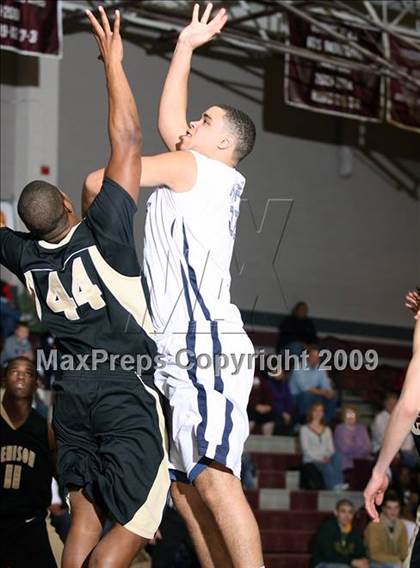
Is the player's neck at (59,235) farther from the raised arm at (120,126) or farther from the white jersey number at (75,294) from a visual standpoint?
the raised arm at (120,126)

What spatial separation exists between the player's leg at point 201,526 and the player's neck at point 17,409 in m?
2.31

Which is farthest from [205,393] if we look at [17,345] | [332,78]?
[332,78]

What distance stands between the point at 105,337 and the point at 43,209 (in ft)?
2.09

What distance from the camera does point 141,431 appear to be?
509cm

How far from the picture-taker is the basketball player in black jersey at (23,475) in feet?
23.8

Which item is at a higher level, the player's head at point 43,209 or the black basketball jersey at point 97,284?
the player's head at point 43,209

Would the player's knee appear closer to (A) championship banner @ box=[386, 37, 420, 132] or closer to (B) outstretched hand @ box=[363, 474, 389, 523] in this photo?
(B) outstretched hand @ box=[363, 474, 389, 523]

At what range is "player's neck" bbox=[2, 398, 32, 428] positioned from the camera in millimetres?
7449

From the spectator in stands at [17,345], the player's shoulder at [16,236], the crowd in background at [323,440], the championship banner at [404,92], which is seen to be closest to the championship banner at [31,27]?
the crowd in background at [323,440]

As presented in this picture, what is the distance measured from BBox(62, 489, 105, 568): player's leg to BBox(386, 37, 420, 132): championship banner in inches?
525

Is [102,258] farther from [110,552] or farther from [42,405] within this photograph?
[42,405]

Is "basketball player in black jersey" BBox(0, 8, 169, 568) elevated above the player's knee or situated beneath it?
elevated above

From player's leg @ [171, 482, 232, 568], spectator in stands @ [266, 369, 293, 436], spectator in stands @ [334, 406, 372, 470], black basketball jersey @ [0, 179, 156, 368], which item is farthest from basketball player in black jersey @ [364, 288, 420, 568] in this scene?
spectator in stands @ [266, 369, 293, 436]

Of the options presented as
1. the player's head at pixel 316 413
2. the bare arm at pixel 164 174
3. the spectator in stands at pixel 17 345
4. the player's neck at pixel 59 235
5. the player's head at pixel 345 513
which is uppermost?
the bare arm at pixel 164 174
